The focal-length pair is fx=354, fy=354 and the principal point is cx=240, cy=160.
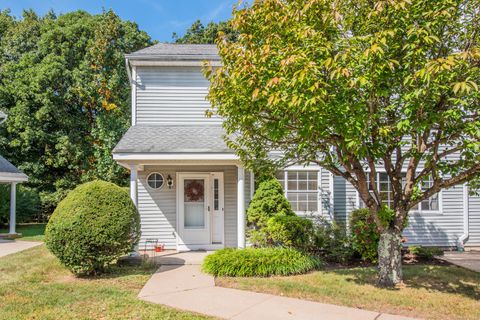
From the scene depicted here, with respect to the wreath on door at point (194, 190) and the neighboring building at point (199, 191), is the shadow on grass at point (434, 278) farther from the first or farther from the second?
the wreath on door at point (194, 190)

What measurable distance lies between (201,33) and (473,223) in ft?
87.2

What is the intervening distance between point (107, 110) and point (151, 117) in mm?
9799

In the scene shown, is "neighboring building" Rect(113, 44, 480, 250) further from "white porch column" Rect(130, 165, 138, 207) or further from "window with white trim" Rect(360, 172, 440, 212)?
"white porch column" Rect(130, 165, 138, 207)

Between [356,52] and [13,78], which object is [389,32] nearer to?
[356,52]

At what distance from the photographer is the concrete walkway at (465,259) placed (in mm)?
8462

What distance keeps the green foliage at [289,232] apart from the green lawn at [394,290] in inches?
42.3

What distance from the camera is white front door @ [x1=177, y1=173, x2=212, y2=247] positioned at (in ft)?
35.4

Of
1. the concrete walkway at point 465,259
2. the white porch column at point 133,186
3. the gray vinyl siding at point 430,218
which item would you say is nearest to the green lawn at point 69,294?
the white porch column at point 133,186

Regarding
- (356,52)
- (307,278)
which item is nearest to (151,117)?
(307,278)

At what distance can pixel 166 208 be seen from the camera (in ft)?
35.7

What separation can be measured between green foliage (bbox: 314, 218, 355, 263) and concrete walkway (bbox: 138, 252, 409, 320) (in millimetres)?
3490

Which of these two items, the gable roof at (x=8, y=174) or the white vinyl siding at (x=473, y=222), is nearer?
the white vinyl siding at (x=473, y=222)

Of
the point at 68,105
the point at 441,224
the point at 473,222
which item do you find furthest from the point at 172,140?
the point at 68,105

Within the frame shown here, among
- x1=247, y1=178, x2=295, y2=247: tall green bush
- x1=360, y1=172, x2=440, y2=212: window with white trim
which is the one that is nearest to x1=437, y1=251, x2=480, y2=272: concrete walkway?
x1=360, y1=172, x2=440, y2=212: window with white trim
